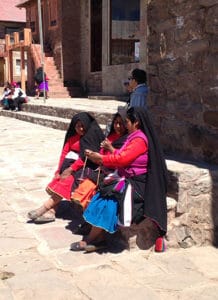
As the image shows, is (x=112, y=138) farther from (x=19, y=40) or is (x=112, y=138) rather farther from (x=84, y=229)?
(x=19, y=40)

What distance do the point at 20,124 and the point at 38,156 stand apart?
6.00 m

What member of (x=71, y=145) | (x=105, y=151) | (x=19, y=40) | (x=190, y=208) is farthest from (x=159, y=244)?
(x=19, y=40)

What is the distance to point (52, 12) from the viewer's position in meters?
20.0

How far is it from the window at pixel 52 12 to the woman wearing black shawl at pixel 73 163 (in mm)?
16446

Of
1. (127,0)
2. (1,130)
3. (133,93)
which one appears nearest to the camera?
(133,93)

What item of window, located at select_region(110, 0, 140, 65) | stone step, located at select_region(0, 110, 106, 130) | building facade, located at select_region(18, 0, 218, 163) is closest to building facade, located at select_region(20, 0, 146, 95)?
window, located at select_region(110, 0, 140, 65)

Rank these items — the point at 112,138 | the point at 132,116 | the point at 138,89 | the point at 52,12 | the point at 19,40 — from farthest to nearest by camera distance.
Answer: the point at 19,40 < the point at 52,12 < the point at 138,89 < the point at 112,138 < the point at 132,116

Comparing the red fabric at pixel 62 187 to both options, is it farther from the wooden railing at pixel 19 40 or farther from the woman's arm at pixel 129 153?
the wooden railing at pixel 19 40

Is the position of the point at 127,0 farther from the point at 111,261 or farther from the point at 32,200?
the point at 111,261

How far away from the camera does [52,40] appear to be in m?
20.4

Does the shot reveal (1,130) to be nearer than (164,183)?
No

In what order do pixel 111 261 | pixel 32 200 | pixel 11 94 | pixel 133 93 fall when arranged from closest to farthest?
1. pixel 111 261
2. pixel 32 200
3. pixel 133 93
4. pixel 11 94

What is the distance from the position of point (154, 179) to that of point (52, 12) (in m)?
18.1

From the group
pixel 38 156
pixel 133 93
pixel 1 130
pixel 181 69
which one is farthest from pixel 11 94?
pixel 181 69
